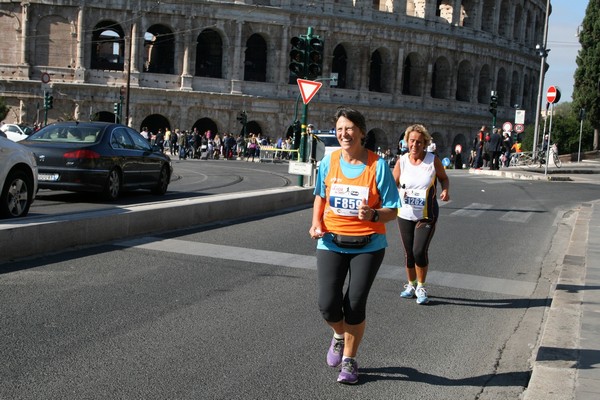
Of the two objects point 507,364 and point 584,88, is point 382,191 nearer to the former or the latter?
point 507,364

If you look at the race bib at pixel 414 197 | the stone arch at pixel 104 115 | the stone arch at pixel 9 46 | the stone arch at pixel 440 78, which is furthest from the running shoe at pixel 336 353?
the stone arch at pixel 440 78

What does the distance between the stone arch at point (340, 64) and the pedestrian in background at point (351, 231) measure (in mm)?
58047

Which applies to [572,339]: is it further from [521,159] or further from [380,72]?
[380,72]

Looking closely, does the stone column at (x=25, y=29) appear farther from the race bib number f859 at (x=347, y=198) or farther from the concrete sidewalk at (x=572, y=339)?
the race bib number f859 at (x=347, y=198)

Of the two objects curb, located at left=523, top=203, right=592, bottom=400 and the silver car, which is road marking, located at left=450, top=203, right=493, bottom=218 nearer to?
curb, located at left=523, top=203, right=592, bottom=400

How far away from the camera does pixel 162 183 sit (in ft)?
60.9

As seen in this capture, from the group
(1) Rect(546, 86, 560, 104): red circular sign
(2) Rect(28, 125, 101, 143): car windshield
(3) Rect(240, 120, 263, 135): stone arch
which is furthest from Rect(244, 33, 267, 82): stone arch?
(2) Rect(28, 125, 101, 143): car windshield

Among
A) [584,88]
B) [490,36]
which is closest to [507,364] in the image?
[584,88]

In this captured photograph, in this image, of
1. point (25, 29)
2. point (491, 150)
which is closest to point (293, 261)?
point (491, 150)

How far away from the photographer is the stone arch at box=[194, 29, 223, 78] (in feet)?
190

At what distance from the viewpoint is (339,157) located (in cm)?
561

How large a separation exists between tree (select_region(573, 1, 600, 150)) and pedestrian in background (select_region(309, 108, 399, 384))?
6120 centimetres

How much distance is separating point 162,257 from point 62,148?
6.47 metres

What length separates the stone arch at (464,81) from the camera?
228ft
